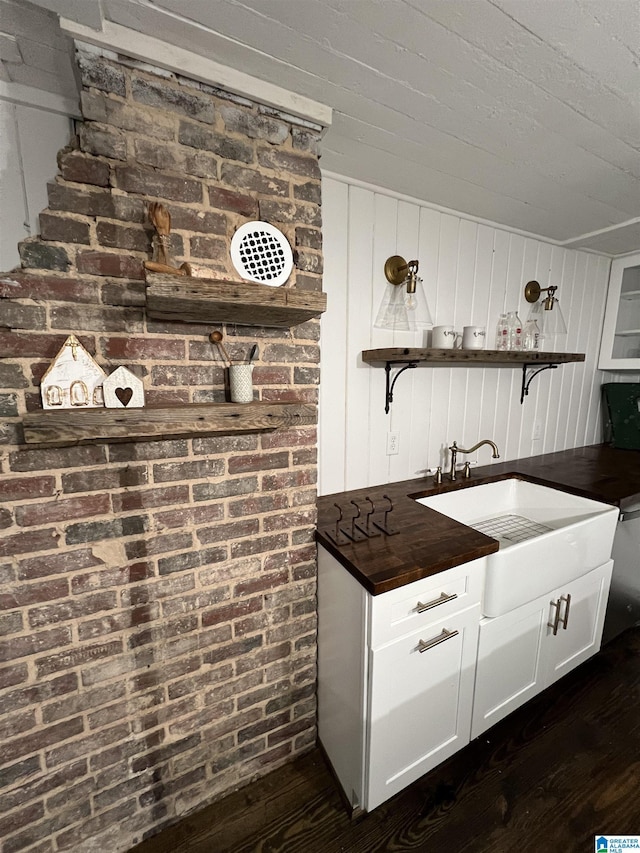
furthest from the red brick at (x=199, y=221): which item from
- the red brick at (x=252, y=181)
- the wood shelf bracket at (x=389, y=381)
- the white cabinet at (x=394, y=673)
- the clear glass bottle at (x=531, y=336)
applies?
the clear glass bottle at (x=531, y=336)

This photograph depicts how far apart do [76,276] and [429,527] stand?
1354mm

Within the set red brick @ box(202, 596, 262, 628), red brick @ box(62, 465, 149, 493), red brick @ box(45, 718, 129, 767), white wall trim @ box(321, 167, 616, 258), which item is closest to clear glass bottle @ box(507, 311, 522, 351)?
white wall trim @ box(321, 167, 616, 258)

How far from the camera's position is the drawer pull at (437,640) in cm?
117

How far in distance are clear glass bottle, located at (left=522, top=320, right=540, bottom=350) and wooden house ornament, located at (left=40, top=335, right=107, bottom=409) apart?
2.18 meters

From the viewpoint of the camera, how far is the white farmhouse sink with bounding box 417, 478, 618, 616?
4.38 feet

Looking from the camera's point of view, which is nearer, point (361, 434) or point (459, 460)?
point (361, 434)

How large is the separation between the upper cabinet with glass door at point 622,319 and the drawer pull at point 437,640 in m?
2.50

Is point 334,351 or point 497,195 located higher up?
point 497,195

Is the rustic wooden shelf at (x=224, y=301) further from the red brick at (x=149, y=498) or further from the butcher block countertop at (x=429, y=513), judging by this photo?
the butcher block countertop at (x=429, y=513)

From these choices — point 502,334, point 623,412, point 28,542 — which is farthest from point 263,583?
point 623,412

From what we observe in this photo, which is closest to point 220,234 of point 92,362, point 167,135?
point 167,135

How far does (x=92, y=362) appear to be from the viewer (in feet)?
3.08

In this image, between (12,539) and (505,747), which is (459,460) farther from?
(12,539)

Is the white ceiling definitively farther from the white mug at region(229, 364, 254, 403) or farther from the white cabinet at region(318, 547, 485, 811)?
the white cabinet at region(318, 547, 485, 811)
